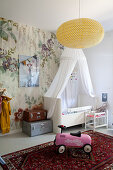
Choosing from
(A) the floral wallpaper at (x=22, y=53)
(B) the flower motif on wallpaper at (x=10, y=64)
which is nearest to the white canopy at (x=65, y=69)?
(A) the floral wallpaper at (x=22, y=53)

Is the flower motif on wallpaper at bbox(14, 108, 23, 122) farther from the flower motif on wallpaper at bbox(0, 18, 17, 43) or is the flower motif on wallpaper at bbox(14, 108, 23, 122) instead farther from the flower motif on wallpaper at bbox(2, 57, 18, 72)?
the flower motif on wallpaper at bbox(0, 18, 17, 43)

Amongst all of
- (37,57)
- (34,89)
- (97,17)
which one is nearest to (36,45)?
(37,57)

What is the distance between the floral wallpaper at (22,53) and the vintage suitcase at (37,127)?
36cm

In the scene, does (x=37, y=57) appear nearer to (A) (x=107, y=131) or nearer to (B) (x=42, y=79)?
(B) (x=42, y=79)

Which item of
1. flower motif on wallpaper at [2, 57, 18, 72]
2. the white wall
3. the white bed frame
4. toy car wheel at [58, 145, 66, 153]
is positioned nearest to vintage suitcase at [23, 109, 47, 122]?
the white bed frame

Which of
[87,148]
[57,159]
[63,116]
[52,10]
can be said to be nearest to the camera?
[57,159]

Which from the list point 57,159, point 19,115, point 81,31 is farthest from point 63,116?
point 81,31

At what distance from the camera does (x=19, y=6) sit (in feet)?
10.6

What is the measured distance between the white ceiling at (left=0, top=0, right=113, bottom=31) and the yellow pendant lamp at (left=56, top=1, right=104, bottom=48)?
3.83 ft

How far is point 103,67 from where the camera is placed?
4707mm

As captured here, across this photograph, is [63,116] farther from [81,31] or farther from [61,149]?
[81,31]

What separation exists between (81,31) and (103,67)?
285 cm

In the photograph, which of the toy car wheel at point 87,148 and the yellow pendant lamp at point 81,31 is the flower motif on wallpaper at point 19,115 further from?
the yellow pendant lamp at point 81,31

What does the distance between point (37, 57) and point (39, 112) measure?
5.29 feet
